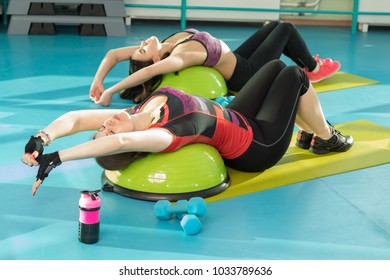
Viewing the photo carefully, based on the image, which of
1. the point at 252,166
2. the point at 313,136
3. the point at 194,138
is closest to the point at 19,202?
the point at 194,138

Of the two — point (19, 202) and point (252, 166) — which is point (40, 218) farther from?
point (252, 166)

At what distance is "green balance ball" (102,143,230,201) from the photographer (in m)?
2.95

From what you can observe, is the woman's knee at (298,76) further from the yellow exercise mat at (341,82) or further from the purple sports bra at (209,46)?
the yellow exercise mat at (341,82)

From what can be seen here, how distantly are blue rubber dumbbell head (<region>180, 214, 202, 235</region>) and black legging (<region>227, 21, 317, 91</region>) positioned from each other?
2210mm

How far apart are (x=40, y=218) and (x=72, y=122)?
0.45m

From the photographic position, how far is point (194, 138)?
2994mm

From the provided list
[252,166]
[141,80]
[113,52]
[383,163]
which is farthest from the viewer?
[113,52]

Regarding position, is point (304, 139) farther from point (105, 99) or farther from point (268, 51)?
point (105, 99)

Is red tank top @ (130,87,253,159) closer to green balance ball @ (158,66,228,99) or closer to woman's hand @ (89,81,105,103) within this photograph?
green balance ball @ (158,66,228,99)

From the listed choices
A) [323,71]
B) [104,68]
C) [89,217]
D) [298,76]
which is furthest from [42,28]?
[89,217]

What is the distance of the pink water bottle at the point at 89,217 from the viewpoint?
8.18 ft

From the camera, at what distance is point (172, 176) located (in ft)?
9.70

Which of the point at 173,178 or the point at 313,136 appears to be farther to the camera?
the point at 313,136

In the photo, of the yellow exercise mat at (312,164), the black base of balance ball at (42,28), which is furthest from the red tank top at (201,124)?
the black base of balance ball at (42,28)
